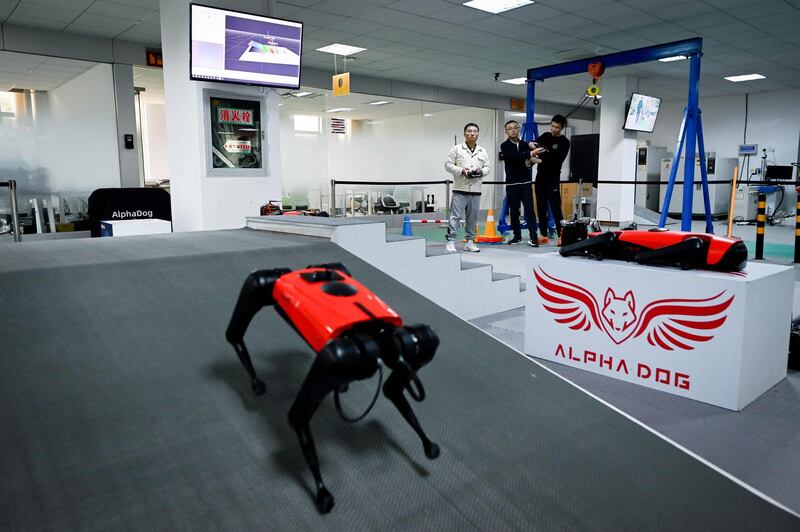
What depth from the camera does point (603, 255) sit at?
2912 mm

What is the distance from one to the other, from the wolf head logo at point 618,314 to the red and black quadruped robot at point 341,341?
1736 millimetres

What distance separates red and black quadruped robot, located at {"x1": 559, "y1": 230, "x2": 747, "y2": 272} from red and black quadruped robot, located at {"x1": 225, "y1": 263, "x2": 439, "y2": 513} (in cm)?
184

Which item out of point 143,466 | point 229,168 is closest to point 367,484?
point 143,466

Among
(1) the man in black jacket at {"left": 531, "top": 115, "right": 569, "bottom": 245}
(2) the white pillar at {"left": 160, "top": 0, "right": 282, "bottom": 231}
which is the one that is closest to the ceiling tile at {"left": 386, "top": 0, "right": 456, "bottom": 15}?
(1) the man in black jacket at {"left": 531, "top": 115, "right": 569, "bottom": 245}

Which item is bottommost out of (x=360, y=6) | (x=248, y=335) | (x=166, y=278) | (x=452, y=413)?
(x=452, y=413)

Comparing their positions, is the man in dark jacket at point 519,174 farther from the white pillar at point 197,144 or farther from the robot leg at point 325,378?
the robot leg at point 325,378

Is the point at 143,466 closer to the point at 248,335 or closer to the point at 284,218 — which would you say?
the point at 248,335

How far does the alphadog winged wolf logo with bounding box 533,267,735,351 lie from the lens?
244 cm

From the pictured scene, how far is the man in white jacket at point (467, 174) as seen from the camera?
6.11 metres

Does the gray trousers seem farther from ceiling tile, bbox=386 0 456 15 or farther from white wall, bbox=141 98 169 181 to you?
white wall, bbox=141 98 169 181

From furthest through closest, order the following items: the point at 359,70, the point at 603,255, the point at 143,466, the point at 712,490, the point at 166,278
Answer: the point at 359,70
the point at 603,255
the point at 166,278
the point at 712,490
the point at 143,466

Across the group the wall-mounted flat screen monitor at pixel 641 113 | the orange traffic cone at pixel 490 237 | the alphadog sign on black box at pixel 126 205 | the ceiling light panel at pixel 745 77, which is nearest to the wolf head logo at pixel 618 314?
the alphadog sign on black box at pixel 126 205

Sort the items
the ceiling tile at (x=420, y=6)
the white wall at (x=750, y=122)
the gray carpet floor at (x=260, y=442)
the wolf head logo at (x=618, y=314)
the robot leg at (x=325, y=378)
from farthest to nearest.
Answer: the white wall at (x=750, y=122)
the ceiling tile at (x=420, y=6)
the wolf head logo at (x=618, y=314)
the gray carpet floor at (x=260, y=442)
the robot leg at (x=325, y=378)

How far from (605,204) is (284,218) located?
960 cm
